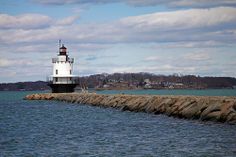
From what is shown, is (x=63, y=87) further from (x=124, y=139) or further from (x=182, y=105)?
(x=124, y=139)

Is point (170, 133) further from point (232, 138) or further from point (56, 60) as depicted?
point (56, 60)

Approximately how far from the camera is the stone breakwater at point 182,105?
2759cm

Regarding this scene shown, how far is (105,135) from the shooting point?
24.3 metres

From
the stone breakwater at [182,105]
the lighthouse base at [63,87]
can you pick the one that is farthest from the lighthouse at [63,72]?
the stone breakwater at [182,105]

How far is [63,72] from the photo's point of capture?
6606cm

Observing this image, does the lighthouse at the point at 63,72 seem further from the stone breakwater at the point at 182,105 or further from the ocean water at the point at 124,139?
the ocean water at the point at 124,139

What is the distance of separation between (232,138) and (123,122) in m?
10.7

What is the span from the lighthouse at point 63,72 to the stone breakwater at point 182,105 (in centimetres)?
1054

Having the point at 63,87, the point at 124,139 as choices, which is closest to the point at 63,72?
the point at 63,87

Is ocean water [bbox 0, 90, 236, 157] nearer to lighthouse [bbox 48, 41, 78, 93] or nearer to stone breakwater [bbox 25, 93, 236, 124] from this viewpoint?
stone breakwater [bbox 25, 93, 236, 124]

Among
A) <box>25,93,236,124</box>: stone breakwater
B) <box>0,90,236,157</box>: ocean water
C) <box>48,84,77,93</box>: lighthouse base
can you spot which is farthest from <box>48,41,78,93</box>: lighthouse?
<box>0,90,236,157</box>: ocean water

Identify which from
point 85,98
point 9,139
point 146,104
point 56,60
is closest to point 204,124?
point 9,139

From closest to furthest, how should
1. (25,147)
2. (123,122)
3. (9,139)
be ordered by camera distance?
(25,147), (9,139), (123,122)

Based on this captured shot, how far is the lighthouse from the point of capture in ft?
217
